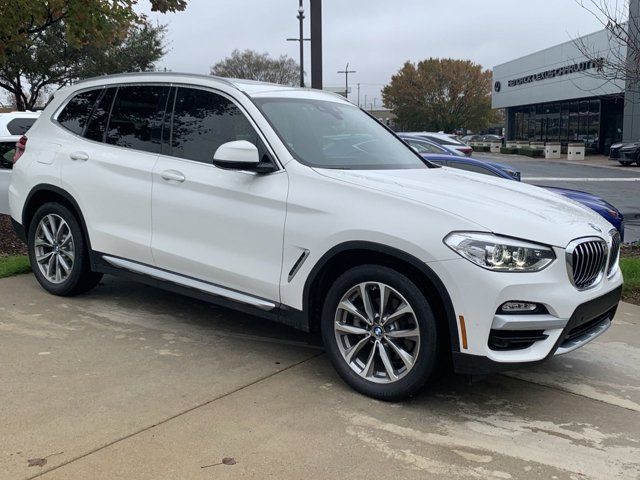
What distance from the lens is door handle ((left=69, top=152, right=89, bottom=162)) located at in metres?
5.43

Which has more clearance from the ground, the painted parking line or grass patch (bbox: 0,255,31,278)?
the painted parking line

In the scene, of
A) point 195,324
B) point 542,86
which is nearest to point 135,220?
point 195,324

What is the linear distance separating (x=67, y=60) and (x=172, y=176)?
22.9 m

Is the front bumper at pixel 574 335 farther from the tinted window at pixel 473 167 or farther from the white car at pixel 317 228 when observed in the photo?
the tinted window at pixel 473 167

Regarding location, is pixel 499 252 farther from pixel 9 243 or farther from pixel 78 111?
pixel 9 243

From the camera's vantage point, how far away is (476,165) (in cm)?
966

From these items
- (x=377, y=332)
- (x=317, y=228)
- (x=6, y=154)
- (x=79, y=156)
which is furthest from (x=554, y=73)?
(x=377, y=332)

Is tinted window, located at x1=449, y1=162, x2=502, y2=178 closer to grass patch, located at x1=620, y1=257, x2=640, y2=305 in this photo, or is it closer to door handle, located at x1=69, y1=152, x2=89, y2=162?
grass patch, located at x1=620, y1=257, x2=640, y2=305

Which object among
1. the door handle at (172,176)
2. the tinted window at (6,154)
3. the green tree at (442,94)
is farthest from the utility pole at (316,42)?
the green tree at (442,94)

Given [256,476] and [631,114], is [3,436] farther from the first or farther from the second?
[631,114]

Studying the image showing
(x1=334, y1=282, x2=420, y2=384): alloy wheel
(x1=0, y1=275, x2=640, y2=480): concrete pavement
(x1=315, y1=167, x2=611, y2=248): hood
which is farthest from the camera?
(x1=334, y1=282, x2=420, y2=384): alloy wheel

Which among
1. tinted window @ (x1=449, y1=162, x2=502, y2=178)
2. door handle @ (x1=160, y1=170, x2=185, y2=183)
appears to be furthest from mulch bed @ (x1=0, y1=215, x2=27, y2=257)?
tinted window @ (x1=449, y1=162, x2=502, y2=178)

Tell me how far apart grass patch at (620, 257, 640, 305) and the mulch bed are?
677 centimetres

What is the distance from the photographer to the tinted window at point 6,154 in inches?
320
